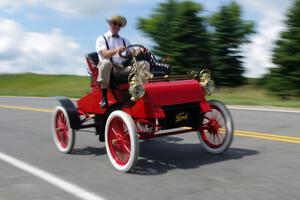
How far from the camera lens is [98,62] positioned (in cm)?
771

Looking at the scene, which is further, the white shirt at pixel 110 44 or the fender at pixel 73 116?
the fender at pixel 73 116

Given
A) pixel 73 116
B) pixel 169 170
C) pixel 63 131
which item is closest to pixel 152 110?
pixel 169 170

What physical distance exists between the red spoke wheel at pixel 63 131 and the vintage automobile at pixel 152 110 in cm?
65

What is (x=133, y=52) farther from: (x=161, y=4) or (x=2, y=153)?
(x=161, y=4)

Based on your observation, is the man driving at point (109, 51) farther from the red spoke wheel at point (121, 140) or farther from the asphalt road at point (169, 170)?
the asphalt road at point (169, 170)

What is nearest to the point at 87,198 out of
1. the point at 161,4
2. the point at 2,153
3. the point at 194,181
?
the point at 194,181

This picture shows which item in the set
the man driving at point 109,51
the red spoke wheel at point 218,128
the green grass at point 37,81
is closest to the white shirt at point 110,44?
the man driving at point 109,51

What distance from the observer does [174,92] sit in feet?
22.2

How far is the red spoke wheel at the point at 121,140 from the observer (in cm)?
636

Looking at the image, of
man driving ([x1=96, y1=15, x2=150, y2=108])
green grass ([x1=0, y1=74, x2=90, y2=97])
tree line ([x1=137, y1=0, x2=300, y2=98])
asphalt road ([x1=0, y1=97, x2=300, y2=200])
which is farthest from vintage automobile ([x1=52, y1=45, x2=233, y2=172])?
green grass ([x1=0, y1=74, x2=90, y2=97])

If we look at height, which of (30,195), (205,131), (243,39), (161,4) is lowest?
(30,195)

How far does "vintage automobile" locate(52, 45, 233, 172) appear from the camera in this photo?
6594mm

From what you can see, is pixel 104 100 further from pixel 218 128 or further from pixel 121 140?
pixel 218 128

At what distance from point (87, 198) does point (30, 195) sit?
67 cm
